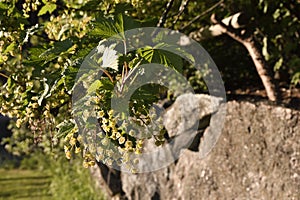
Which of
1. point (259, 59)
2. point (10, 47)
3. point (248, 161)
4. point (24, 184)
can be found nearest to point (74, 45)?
point (10, 47)

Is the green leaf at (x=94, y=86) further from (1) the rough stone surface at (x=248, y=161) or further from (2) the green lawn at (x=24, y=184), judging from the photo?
(2) the green lawn at (x=24, y=184)

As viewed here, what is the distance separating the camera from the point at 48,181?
19.7ft

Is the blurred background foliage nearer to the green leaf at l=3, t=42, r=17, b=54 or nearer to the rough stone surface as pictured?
the green leaf at l=3, t=42, r=17, b=54

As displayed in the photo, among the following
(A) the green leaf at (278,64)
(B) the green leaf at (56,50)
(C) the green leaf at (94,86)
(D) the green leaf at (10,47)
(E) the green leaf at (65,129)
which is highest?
(A) the green leaf at (278,64)

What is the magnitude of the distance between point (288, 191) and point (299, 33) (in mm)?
1196

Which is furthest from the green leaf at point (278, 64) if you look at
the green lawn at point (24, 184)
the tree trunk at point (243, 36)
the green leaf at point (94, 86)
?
the green lawn at point (24, 184)

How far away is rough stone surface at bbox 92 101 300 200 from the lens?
8.99 feet

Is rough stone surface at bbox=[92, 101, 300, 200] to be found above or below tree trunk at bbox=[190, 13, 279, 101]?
below

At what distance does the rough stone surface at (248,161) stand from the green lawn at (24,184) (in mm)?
2545

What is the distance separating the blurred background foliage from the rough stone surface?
17.9 inches

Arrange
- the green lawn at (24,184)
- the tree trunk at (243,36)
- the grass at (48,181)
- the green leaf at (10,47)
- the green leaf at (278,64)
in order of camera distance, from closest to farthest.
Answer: the green leaf at (10,47)
the tree trunk at (243,36)
the green leaf at (278,64)
the grass at (48,181)
the green lawn at (24,184)

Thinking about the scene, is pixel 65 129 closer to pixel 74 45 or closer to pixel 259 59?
pixel 74 45

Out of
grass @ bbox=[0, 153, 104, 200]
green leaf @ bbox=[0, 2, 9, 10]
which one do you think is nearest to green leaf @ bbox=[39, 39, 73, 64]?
green leaf @ bbox=[0, 2, 9, 10]

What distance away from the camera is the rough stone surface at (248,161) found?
8.99 ft
